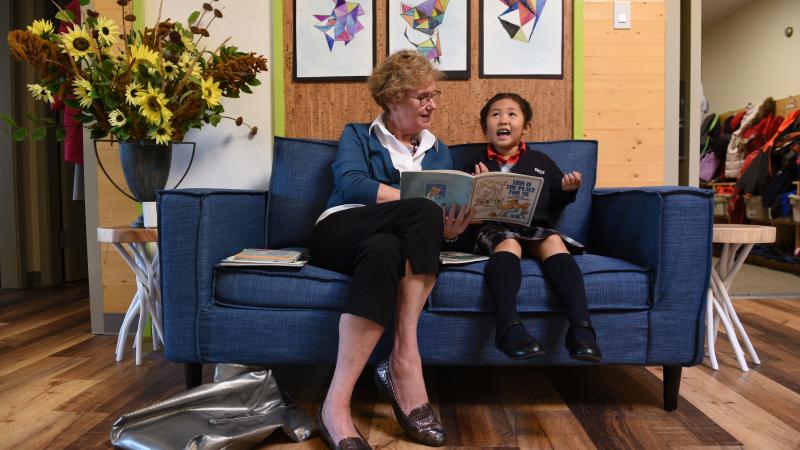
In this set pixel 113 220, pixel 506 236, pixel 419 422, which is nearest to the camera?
pixel 419 422

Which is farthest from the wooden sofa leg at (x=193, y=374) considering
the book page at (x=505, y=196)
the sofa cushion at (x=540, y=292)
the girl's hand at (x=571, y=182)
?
the girl's hand at (x=571, y=182)

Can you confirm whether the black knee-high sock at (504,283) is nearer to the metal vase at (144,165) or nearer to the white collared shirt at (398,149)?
the white collared shirt at (398,149)

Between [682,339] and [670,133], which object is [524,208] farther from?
[670,133]

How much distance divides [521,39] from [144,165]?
5.16 feet

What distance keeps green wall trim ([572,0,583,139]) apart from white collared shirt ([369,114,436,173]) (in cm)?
84

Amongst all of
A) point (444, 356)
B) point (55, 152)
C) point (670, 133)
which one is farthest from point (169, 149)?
point (55, 152)

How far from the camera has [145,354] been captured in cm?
224

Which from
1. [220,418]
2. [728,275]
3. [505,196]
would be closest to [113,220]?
[220,418]

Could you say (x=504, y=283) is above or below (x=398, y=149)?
below

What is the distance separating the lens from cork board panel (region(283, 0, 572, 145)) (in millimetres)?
2475

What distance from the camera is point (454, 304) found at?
1.57 metres

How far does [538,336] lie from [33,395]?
1490 mm

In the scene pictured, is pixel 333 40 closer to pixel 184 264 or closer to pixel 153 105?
pixel 153 105

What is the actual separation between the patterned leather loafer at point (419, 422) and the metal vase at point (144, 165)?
1143mm
